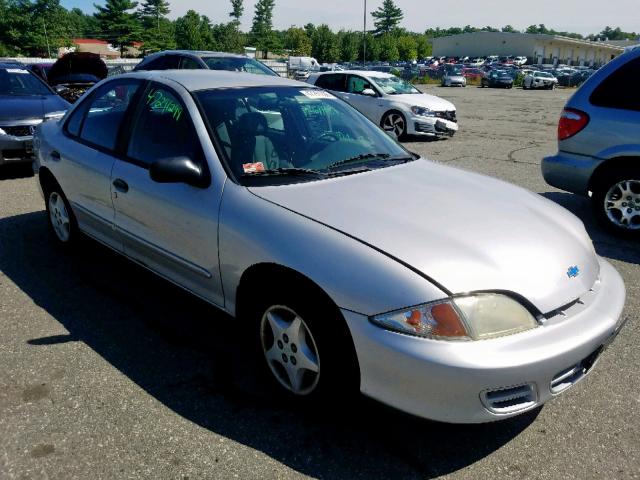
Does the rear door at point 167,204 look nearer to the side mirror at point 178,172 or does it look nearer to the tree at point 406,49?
the side mirror at point 178,172

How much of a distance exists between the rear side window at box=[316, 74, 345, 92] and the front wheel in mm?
1500

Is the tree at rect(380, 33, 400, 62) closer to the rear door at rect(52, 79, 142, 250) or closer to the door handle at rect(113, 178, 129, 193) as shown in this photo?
the rear door at rect(52, 79, 142, 250)

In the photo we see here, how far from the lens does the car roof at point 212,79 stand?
3.43 meters

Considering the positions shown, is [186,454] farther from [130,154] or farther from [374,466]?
[130,154]

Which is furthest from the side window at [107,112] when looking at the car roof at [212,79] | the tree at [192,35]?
the tree at [192,35]

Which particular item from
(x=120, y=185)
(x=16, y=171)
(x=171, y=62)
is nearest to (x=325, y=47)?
(x=171, y=62)

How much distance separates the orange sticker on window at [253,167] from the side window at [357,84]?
10.0 meters

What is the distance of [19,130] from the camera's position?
736 centimetres

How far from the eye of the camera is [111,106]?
160 inches

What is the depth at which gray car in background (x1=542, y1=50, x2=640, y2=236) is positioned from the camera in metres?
5.12

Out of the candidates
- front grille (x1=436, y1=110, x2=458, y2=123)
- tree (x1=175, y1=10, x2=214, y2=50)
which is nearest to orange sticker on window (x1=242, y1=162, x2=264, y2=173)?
front grille (x1=436, y1=110, x2=458, y2=123)

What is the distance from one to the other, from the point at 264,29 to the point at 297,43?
6.81m

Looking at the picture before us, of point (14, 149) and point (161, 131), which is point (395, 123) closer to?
point (14, 149)

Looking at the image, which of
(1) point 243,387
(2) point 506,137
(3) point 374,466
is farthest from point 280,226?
(2) point 506,137
